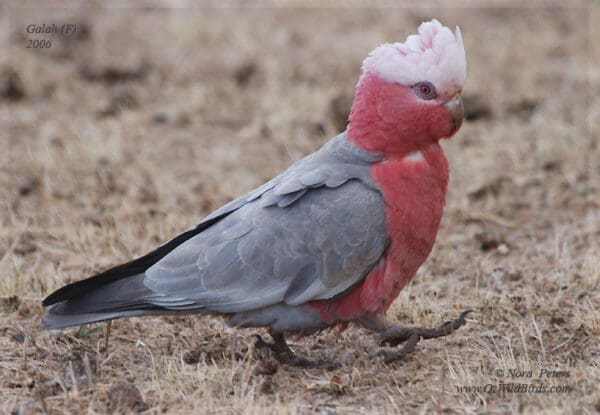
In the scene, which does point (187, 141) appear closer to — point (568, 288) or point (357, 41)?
point (357, 41)

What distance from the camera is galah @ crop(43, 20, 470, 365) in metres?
4.50

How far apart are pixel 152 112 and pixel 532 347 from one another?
470cm

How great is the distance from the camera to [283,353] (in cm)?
470

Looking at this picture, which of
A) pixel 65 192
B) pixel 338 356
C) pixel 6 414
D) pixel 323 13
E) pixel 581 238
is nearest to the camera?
pixel 6 414

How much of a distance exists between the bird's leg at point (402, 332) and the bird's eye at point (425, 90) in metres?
1.01

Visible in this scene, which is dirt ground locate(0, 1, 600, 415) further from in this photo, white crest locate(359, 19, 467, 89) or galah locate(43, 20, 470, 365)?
white crest locate(359, 19, 467, 89)

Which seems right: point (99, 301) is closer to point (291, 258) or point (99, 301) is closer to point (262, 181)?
point (291, 258)

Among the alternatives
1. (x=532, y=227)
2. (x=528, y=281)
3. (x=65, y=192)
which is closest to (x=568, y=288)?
(x=528, y=281)

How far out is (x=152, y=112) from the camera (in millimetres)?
8555

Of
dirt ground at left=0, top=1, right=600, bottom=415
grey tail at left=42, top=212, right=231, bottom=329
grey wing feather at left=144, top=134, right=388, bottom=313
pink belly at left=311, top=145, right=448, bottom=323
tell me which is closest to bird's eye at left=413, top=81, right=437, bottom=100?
pink belly at left=311, top=145, right=448, bottom=323

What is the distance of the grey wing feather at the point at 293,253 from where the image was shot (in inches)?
177

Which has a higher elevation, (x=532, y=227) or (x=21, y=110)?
(x=21, y=110)

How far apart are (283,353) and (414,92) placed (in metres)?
1.32

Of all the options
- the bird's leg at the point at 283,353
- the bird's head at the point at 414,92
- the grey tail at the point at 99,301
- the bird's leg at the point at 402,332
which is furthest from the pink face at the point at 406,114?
the grey tail at the point at 99,301
